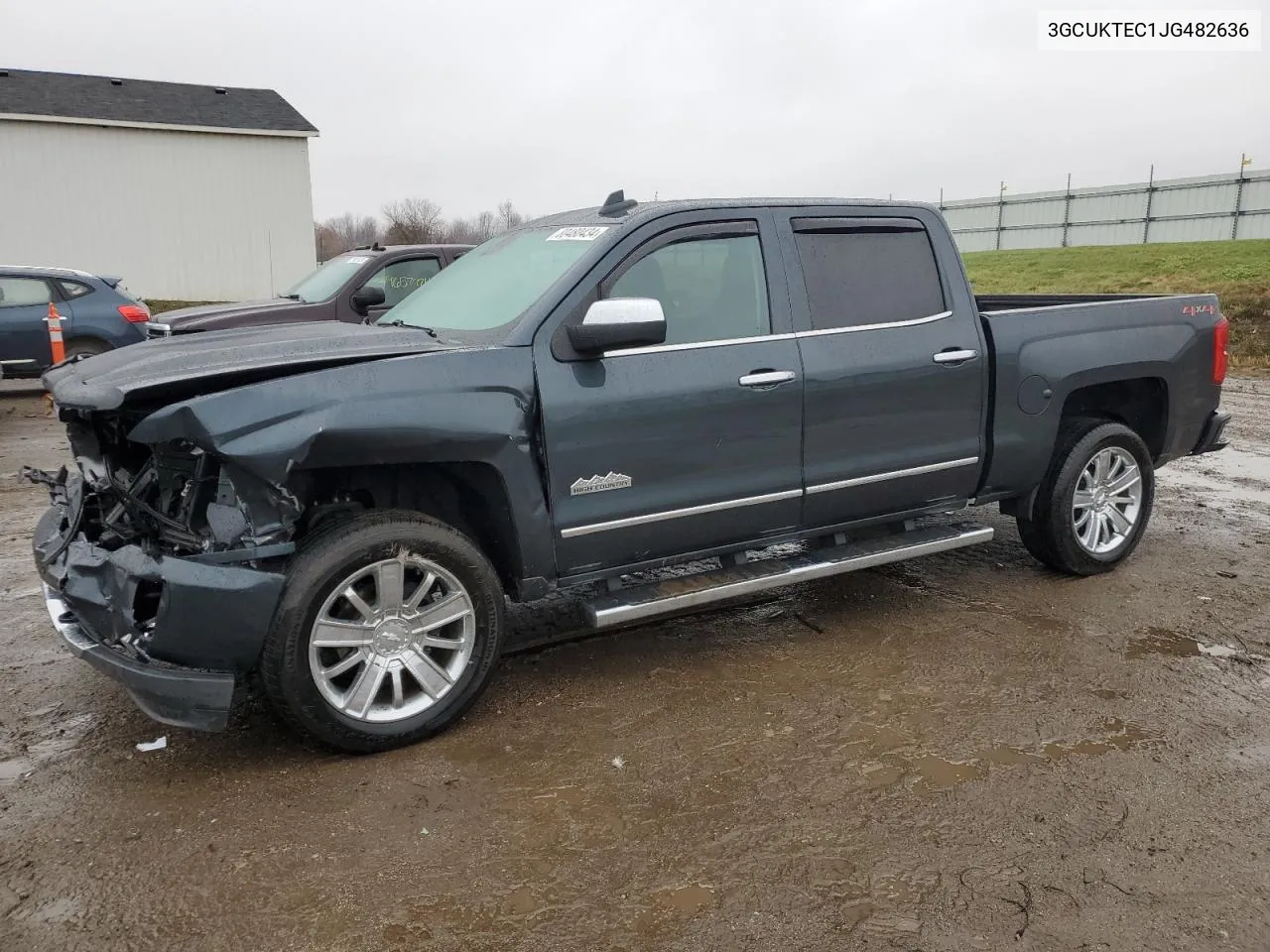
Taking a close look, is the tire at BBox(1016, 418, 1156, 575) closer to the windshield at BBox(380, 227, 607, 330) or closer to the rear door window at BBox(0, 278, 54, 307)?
the windshield at BBox(380, 227, 607, 330)

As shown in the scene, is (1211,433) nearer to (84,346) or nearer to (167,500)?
(167,500)

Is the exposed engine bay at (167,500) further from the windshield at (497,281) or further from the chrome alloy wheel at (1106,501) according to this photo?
the chrome alloy wheel at (1106,501)

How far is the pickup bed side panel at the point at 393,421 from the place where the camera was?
305cm

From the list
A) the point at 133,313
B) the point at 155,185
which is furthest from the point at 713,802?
the point at 155,185

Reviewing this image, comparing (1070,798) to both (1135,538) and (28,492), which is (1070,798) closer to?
(1135,538)

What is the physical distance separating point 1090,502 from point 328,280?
284 inches

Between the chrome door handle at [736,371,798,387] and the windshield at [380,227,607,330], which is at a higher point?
the windshield at [380,227,607,330]

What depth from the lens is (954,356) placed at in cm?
457

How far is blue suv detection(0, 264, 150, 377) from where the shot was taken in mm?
11242

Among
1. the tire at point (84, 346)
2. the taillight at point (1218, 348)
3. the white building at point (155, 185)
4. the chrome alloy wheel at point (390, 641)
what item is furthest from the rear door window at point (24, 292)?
the white building at point (155, 185)

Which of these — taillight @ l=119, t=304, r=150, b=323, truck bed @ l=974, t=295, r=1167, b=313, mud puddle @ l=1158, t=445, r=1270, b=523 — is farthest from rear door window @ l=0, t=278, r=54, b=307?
mud puddle @ l=1158, t=445, r=1270, b=523

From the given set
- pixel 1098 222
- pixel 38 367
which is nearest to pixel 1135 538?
pixel 38 367

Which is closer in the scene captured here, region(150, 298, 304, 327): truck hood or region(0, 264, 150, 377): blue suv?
region(150, 298, 304, 327): truck hood

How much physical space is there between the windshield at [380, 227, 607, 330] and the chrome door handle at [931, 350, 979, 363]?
171 centimetres
